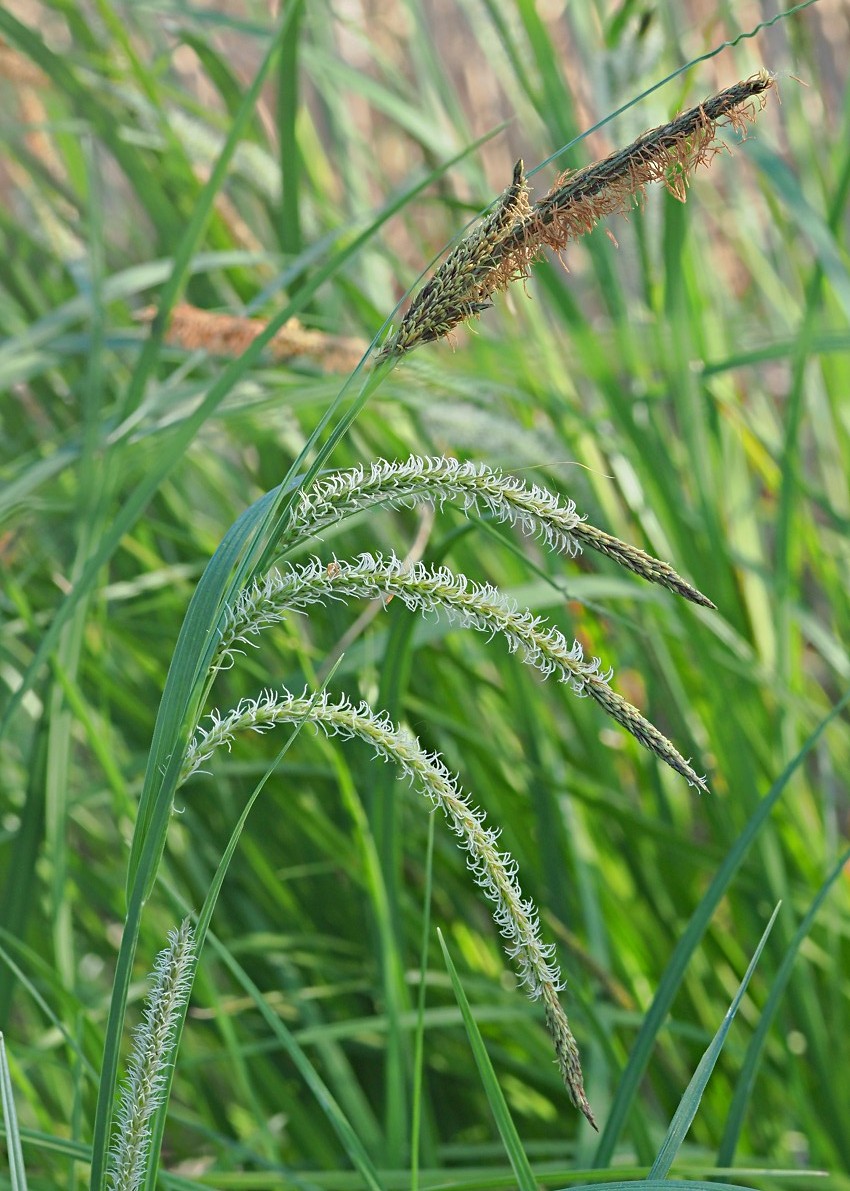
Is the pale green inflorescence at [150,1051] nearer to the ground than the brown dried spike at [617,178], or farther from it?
nearer to the ground

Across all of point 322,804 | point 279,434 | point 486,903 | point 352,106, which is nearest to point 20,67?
point 279,434

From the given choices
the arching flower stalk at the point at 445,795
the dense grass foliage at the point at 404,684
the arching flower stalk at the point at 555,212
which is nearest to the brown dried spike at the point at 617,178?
the arching flower stalk at the point at 555,212

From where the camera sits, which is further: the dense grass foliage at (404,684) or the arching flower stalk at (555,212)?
the dense grass foliage at (404,684)

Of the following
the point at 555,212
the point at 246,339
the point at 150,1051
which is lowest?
the point at 150,1051

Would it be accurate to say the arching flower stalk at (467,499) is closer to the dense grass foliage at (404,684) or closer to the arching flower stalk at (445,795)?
the arching flower stalk at (445,795)

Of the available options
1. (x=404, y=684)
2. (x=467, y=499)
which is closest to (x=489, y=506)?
(x=467, y=499)

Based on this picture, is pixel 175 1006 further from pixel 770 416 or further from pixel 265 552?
pixel 770 416

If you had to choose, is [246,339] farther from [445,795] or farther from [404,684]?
[445,795]
